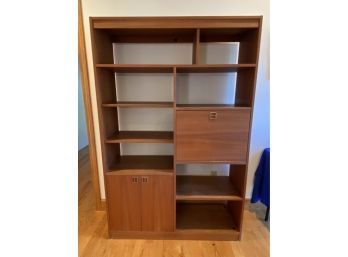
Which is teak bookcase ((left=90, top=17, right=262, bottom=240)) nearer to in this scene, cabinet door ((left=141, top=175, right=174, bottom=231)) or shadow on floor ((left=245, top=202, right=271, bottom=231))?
cabinet door ((left=141, top=175, right=174, bottom=231))

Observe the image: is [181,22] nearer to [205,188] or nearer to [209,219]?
[205,188]

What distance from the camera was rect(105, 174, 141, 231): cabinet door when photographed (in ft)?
5.45

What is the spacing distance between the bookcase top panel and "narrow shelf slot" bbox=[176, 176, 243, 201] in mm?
1343

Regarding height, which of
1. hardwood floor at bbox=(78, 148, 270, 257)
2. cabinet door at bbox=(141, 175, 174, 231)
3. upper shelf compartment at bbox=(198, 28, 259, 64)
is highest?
upper shelf compartment at bbox=(198, 28, 259, 64)

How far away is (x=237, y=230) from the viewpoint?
1770 millimetres

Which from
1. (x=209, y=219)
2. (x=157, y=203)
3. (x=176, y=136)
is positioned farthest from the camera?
(x=209, y=219)

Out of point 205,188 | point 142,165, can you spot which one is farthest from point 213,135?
point 142,165

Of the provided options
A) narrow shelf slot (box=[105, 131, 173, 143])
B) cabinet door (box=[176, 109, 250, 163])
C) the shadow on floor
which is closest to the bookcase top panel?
cabinet door (box=[176, 109, 250, 163])

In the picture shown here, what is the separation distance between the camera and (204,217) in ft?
6.40

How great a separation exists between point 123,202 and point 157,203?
11.7 inches
